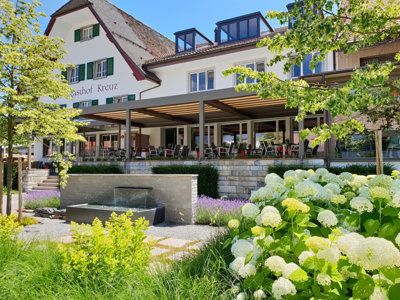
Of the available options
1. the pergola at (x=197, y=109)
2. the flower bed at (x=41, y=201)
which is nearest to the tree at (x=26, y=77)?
the flower bed at (x=41, y=201)

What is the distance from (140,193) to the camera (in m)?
8.09

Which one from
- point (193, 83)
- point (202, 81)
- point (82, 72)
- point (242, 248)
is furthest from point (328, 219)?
point (82, 72)

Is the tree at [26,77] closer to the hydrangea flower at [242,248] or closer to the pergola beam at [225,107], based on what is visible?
the hydrangea flower at [242,248]

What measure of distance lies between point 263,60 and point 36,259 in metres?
14.3

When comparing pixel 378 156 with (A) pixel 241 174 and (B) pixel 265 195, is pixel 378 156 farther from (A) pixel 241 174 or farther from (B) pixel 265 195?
(A) pixel 241 174

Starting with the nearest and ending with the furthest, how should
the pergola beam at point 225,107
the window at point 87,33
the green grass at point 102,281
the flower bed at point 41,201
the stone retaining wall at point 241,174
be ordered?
the green grass at point 102,281
the flower bed at point 41,201
the stone retaining wall at point 241,174
the pergola beam at point 225,107
the window at point 87,33

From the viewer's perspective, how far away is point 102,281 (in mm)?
2488

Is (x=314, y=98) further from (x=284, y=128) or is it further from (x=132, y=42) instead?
(x=132, y=42)

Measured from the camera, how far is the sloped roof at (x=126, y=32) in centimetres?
1822

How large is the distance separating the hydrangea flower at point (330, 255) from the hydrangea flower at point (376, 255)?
128 millimetres

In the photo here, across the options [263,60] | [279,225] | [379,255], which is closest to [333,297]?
[379,255]

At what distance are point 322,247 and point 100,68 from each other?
2067cm

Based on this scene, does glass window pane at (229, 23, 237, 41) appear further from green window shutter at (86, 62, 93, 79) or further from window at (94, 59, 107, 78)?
green window shutter at (86, 62, 93, 79)

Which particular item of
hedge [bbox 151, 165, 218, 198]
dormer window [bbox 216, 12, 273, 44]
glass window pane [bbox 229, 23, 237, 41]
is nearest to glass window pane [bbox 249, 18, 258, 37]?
dormer window [bbox 216, 12, 273, 44]
